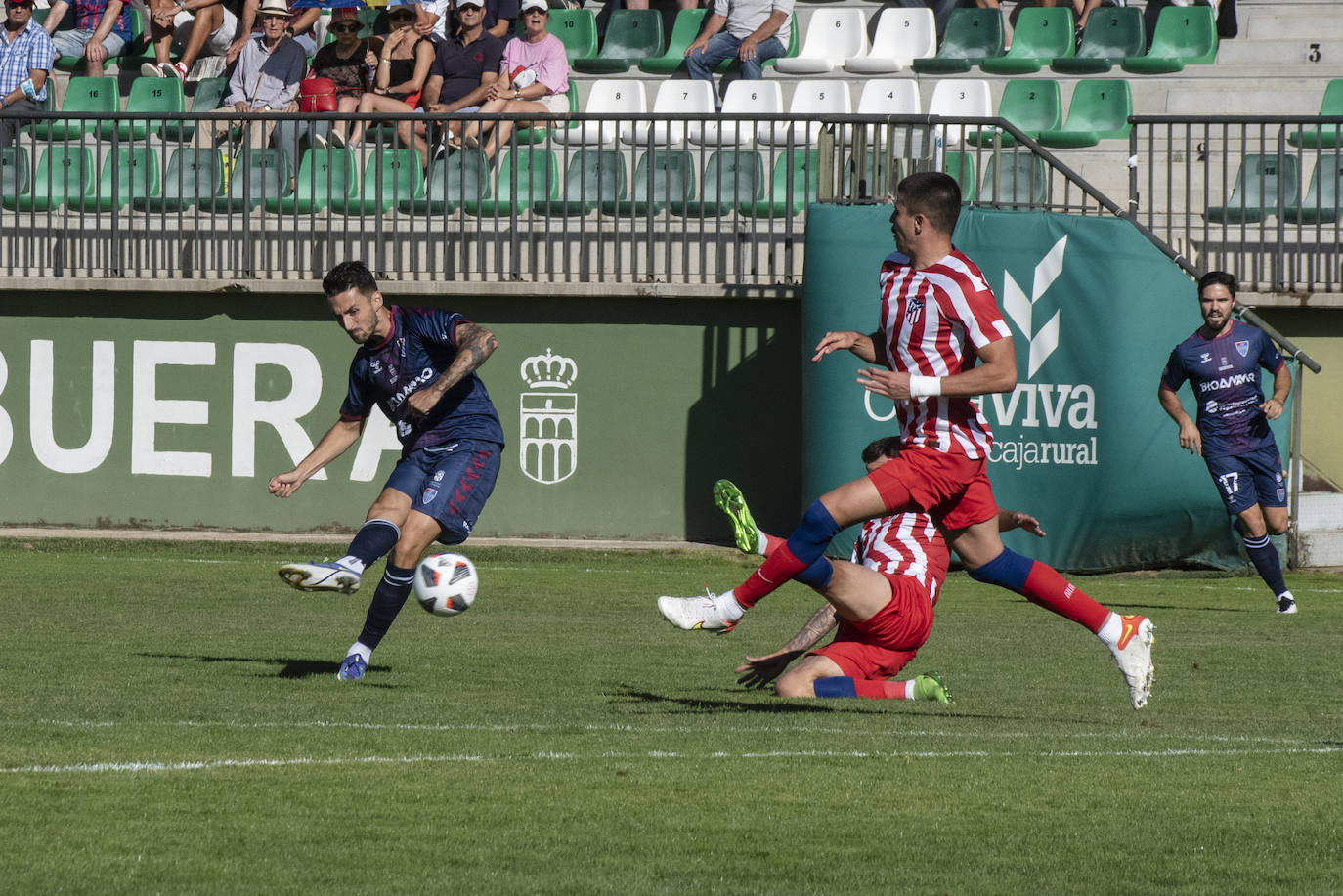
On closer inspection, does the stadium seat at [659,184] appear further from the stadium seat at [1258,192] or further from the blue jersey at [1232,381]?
the blue jersey at [1232,381]

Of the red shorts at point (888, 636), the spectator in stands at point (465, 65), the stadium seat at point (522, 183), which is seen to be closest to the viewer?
the red shorts at point (888, 636)

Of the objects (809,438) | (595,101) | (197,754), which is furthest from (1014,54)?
(197,754)

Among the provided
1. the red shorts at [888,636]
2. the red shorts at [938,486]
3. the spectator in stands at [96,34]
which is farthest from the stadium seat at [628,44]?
the red shorts at [938,486]

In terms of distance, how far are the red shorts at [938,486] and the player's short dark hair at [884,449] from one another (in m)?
0.88

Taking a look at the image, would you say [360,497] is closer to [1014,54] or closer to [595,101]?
[595,101]

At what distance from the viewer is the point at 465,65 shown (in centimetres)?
1889

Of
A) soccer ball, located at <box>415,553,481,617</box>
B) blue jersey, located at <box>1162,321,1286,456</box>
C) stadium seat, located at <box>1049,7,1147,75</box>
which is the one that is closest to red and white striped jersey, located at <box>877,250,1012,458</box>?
soccer ball, located at <box>415,553,481,617</box>

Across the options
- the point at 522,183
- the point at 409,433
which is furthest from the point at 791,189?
the point at 409,433

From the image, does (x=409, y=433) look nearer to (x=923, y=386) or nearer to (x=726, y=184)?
(x=923, y=386)

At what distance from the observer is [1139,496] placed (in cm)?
1491

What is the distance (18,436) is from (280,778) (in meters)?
12.7

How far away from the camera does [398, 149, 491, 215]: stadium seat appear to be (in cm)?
1656

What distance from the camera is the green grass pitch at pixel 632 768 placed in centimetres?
466

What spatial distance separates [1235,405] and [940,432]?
20.5ft
